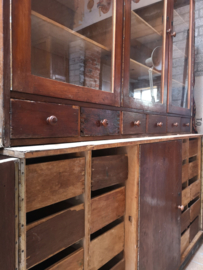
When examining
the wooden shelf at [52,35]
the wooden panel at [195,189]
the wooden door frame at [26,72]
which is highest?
the wooden shelf at [52,35]

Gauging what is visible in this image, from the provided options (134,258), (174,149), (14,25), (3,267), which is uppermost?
(14,25)

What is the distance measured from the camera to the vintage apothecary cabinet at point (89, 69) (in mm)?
647

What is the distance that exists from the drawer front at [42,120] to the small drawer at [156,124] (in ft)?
2.08

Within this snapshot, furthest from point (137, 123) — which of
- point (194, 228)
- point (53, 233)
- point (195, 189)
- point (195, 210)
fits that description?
point (194, 228)

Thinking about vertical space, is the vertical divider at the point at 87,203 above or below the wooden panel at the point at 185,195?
above

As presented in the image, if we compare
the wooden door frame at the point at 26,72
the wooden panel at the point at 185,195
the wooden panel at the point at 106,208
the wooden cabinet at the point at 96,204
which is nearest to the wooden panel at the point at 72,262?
the wooden cabinet at the point at 96,204

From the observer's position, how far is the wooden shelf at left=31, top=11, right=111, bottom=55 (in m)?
0.70

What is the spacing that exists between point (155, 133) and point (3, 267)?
1.14m

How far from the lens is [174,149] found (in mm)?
1281

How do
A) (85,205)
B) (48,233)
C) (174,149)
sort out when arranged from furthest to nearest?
(174,149) < (85,205) < (48,233)

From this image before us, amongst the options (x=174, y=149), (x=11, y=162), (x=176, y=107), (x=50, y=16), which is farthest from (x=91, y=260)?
(x=176, y=107)

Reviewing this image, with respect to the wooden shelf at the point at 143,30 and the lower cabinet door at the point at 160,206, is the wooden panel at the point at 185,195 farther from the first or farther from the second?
the wooden shelf at the point at 143,30

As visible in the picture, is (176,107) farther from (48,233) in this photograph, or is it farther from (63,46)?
(48,233)

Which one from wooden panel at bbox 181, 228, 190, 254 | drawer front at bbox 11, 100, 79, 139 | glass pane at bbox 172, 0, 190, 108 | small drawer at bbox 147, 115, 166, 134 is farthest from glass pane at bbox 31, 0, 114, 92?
wooden panel at bbox 181, 228, 190, 254
